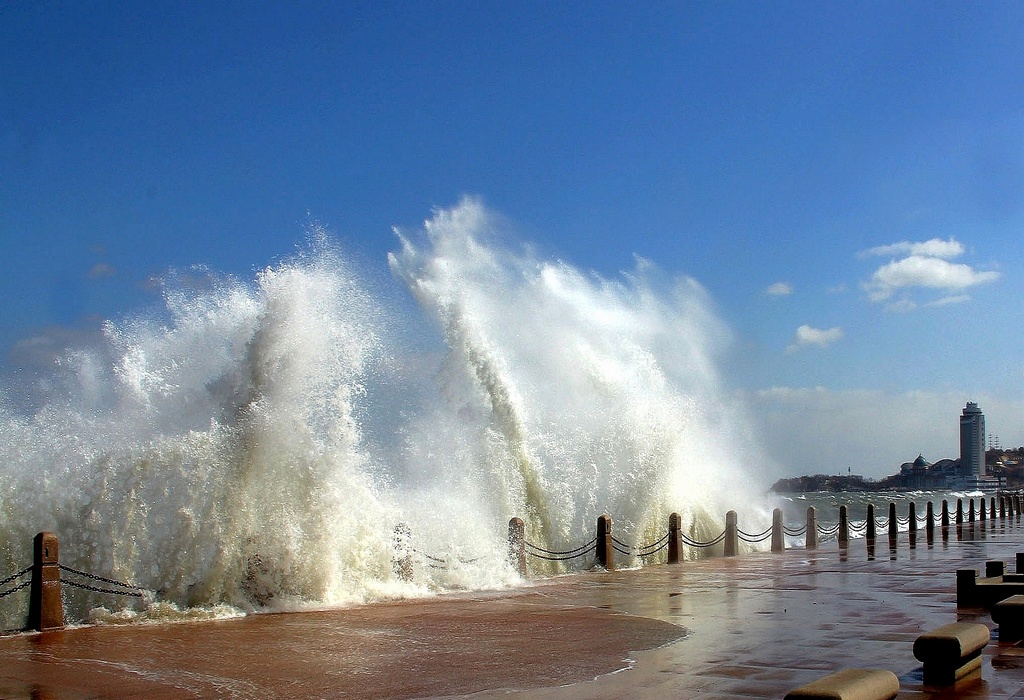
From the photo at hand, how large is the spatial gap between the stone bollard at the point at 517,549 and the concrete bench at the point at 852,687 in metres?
13.0

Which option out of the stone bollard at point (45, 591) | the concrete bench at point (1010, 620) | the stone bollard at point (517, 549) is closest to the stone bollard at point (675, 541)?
the stone bollard at point (517, 549)

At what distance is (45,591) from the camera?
11812 mm

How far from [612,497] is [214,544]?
13.9 metres

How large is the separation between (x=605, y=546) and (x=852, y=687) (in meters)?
15.6

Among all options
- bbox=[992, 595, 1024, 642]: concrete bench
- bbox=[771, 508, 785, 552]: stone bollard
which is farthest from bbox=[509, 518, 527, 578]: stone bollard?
bbox=[992, 595, 1024, 642]: concrete bench

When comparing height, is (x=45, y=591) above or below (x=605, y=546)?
above

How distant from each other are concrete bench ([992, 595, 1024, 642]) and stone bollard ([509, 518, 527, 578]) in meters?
10.6

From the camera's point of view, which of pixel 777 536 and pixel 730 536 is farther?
pixel 777 536

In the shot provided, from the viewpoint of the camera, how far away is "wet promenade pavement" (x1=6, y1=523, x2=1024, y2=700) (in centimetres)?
786

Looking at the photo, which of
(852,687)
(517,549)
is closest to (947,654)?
(852,687)

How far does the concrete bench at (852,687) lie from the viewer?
5480mm

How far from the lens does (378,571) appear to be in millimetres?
16203

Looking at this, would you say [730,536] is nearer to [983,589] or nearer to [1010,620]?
[983,589]

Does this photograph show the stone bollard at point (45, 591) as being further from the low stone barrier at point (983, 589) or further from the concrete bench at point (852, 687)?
the low stone barrier at point (983, 589)
